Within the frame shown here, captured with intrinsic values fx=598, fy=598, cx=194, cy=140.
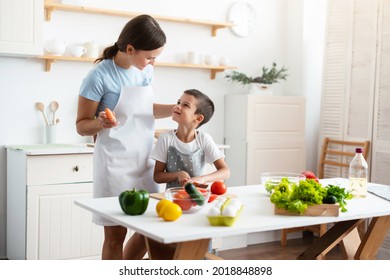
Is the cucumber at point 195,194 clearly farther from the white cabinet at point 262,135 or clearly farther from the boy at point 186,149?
the white cabinet at point 262,135

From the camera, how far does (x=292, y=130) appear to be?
17.1 ft

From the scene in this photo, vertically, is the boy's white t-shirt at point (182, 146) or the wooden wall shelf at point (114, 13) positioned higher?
the wooden wall shelf at point (114, 13)

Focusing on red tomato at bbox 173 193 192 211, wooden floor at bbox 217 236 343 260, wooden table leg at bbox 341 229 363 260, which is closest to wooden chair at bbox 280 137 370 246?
wooden floor at bbox 217 236 343 260

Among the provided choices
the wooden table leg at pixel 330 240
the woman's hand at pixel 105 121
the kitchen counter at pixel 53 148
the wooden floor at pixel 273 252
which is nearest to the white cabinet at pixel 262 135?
the wooden floor at pixel 273 252

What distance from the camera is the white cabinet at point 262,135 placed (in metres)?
4.98

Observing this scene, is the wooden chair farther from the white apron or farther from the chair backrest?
the white apron

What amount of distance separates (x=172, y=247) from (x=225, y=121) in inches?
120

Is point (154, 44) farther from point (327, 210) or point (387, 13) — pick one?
point (387, 13)

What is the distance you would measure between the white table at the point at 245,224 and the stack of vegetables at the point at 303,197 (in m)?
→ 0.04

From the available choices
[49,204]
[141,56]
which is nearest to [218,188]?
[141,56]

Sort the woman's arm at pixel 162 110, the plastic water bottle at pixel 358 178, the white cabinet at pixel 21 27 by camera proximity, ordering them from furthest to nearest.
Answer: the white cabinet at pixel 21 27 → the woman's arm at pixel 162 110 → the plastic water bottle at pixel 358 178

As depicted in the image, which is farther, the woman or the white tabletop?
the woman

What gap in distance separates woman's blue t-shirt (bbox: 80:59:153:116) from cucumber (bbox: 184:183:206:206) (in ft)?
2.57

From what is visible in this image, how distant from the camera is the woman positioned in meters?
Result: 2.73
